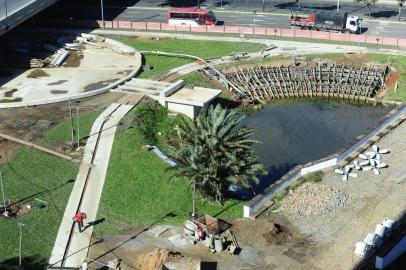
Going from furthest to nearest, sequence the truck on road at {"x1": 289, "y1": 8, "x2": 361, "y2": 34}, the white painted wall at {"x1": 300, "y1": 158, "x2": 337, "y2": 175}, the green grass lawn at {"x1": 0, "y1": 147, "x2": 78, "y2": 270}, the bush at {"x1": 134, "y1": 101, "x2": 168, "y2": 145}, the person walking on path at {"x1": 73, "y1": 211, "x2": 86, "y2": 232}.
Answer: the truck on road at {"x1": 289, "y1": 8, "x2": 361, "y2": 34} → the bush at {"x1": 134, "y1": 101, "x2": 168, "y2": 145} → the white painted wall at {"x1": 300, "y1": 158, "x2": 337, "y2": 175} → the person walking on path at {"x1": 73, "y1": 211, "x2": 86, "y2": 232} → the green grass lawn at {"x1": 0, "y1": 147, "x2": 78, "y2": 270}

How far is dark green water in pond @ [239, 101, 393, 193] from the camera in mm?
56875

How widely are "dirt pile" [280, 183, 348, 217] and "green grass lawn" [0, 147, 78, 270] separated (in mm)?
16469

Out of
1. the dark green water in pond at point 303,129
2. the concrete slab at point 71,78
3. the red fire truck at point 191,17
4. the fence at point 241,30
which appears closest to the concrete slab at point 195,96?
the dark green water in pond at point 303,129

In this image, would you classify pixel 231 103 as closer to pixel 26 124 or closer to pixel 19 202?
pixel 26 124

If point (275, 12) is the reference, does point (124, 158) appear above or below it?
below

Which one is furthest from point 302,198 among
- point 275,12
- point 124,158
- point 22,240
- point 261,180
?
point 275,12

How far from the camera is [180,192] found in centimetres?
4716

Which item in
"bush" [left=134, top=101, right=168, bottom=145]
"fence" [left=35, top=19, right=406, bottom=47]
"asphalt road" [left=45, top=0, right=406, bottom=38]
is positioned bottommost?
"bush" [left=134, top=101, right=168, bottom=145]

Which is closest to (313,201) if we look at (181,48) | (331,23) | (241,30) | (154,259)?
(154,259)

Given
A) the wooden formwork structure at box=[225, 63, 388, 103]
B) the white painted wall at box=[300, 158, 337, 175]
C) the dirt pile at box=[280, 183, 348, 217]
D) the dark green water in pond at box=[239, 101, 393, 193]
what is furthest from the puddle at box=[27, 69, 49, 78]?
the dirt pile at box=[280, 183, 348, 217]

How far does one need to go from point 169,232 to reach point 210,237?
3.49 meters

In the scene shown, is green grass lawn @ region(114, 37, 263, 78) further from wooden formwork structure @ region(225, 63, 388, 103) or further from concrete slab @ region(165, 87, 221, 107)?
concrete slab @ region(165, 87, 221, 107)

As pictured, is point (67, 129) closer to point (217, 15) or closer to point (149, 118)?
point (149, 118)

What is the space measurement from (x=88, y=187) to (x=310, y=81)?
3518cm
